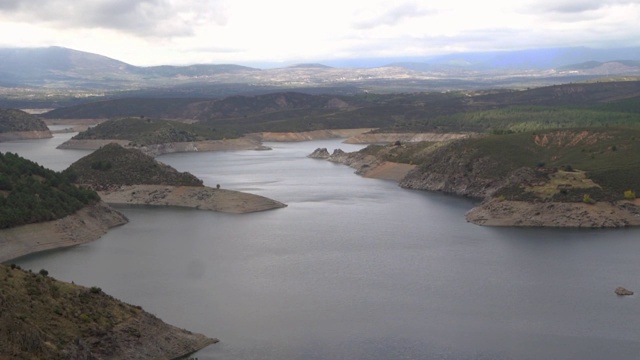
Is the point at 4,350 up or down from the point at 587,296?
up

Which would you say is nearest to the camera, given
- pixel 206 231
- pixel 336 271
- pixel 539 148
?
pixel 336 271

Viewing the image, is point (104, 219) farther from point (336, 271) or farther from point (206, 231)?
point (336, 271)

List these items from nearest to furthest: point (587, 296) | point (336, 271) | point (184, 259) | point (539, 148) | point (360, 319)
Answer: point (360, 319), point (587, 296), point (336, 271), point (184, 259), point (539, 148)

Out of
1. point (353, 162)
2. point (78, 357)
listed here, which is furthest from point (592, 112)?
point (78, 357)

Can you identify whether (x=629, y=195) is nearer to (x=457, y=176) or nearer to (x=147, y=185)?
(x=457, y=176)

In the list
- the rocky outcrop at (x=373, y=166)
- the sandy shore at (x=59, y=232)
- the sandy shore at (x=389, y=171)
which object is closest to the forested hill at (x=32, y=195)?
the sandy shore at (x=59, y=232)

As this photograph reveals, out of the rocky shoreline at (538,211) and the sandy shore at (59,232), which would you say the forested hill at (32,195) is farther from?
the rocky shoreline at (538,211)
